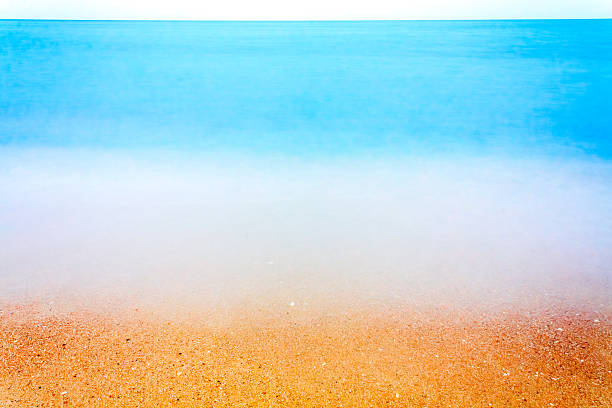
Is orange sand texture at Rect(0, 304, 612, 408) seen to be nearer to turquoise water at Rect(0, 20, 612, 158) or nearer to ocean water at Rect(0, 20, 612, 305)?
ocean water at Rect(0, 20, 612, 305)

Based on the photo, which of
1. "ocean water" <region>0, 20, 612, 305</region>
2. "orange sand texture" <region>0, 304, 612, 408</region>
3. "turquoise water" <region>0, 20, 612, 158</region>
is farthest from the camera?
"turquoise water" <region>0, 20, 612, 158</region>

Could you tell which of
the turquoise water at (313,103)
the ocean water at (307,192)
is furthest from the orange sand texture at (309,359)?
the turquoise water at (313,103)

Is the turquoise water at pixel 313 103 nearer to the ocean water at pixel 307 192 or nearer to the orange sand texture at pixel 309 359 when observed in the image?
the ocean water at pixel 307 192

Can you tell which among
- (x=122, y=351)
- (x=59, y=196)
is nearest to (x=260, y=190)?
(x=59, y=196)

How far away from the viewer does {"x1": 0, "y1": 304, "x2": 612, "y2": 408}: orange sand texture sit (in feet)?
5.17

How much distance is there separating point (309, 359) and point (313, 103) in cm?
630

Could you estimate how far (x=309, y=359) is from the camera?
Result: 1755 mm

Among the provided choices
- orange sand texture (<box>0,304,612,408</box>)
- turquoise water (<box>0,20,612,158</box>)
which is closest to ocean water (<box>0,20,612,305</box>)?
turquoise water (<box>0,20,612,158</box>)

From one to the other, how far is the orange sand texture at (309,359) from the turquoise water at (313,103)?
10.1 ft

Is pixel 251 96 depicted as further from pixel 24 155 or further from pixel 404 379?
pixel 404 379

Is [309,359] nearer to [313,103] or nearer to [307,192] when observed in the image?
[307,192]

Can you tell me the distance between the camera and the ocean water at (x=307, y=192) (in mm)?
2350

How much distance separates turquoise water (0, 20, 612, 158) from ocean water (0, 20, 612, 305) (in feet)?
0.20

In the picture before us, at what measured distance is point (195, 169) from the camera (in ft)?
13.8
